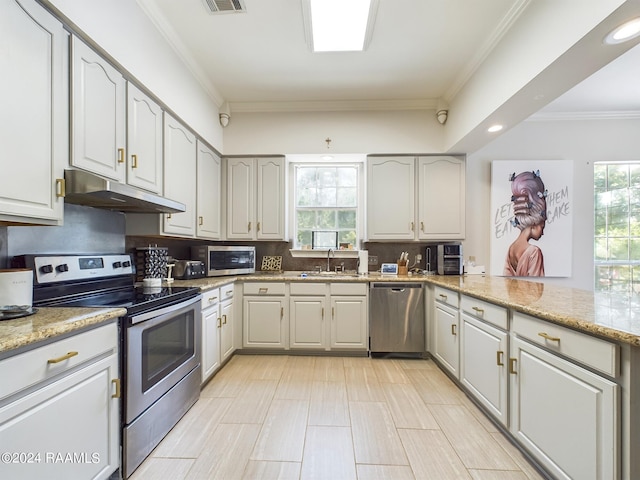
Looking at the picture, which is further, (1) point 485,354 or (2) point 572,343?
(1) point 485,354

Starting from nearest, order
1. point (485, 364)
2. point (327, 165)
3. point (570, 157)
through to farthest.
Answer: point (485, 364) → point (570, 157) → point (327, 165)

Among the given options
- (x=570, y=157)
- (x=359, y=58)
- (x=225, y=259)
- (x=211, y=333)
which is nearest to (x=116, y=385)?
(x=211, y=333)

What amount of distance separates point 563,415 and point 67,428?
→ 2046 millimetres

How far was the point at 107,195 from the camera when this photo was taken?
161 cm

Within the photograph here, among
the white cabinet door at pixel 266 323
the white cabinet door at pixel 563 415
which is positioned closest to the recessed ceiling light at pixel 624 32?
the white cabinet door at pixel 563 415

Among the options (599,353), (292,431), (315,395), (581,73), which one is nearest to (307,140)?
(581,73)

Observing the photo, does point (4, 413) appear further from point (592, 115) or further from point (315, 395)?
point (592, 115)

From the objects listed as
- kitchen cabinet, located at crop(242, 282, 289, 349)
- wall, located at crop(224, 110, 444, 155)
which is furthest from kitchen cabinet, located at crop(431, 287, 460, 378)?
wall, located at crop(224, 110, 444, 155)

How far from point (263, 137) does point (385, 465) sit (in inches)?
127

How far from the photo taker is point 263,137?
136 inches

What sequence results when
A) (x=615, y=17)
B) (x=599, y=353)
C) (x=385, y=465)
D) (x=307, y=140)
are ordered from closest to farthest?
1. (x=599, y=353)
2. (x=615, y=17)
3. (x=385, y=465)
4. (x=307, y=140)

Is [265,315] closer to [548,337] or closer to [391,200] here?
[391,200]

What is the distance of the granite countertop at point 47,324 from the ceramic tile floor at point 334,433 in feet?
2.90

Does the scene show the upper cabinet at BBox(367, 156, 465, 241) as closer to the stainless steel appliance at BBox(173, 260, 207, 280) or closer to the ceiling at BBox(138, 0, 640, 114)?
the ceiling at BBox(138, 0, 640, 114)
